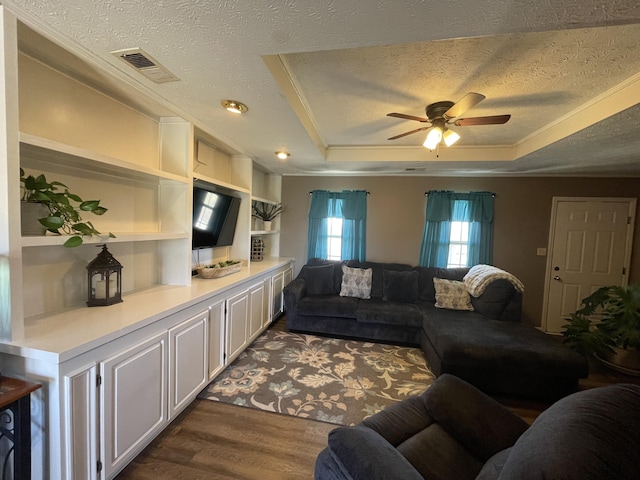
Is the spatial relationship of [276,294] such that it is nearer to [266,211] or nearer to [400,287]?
[266,211]

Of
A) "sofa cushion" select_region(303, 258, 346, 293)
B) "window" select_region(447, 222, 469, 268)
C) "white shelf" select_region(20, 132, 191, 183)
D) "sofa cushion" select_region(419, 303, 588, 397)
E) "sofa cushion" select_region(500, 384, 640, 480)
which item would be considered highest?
"white shelf" select_region(20, 132, 191, 183)

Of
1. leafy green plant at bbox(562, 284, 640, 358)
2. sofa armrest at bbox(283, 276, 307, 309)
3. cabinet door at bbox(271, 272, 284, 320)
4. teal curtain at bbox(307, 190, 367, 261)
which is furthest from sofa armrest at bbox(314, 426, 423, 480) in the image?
teal curtain at bbox(307, 190, 367, 261)

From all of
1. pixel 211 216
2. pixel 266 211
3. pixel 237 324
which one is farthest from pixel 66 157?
pixel 266 211

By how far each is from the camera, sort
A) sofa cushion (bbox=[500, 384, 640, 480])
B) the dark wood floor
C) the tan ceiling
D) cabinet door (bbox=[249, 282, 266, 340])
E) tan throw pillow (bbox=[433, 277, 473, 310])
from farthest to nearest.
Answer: tan throw pillow (bbox=[433, 277, 473, 310]) → cabinet door (bbox=[249, 282, 266, 340]) → the dark wood floor → the tan ceiling → sofa cushion (bbox=[500, 384, 640, 480])

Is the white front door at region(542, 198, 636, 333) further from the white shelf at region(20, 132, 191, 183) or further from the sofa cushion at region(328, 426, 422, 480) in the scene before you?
the white shelf at region(20, 132, 191, 183)

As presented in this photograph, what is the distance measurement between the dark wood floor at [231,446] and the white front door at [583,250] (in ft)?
8.79

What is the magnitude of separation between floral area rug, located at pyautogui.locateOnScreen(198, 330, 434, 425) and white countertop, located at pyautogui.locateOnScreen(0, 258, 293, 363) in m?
0.93

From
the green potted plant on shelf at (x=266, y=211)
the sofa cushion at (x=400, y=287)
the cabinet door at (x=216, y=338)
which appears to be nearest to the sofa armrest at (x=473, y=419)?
the cabinet door at (x=216, y=338)

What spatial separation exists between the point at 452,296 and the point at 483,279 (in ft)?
1.45

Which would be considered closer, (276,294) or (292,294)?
(292,294)

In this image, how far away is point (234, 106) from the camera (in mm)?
1964

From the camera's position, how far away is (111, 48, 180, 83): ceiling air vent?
4.56 ft

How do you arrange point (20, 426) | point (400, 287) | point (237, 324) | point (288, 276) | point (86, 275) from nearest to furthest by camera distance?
point (20, 426), point (86, 275), point (237, 324), point (400, 287), point (288, 276)

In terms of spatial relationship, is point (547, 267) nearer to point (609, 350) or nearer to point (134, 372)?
point (609, 350)
